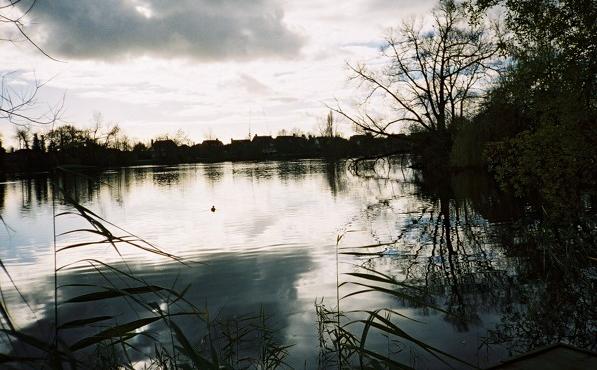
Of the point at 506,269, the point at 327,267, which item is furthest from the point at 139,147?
the point at 506,269

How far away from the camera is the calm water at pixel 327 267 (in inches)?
274

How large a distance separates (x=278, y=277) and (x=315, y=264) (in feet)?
5.13

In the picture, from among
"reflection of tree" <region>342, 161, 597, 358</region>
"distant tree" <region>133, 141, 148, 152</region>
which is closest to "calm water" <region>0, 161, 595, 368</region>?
"reflection of tree" <region>342, 161, 597, 358</region>

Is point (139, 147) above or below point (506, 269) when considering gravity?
above

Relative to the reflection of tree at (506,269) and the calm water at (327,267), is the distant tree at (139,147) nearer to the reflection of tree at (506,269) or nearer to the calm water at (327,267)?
the calm water at (327,267)

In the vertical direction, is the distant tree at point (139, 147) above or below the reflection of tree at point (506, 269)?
above

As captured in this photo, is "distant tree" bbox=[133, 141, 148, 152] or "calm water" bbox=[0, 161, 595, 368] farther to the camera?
"distant tree" bbox=[133, 141, 148, 152]

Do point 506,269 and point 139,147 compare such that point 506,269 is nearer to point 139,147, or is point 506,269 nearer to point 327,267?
point 327,267

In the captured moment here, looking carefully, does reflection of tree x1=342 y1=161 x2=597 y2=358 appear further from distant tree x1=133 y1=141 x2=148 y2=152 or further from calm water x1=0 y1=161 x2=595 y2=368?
distant tree x1=133 y1=141 x2=148 y2=152

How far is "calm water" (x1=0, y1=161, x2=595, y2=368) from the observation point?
22.8ft

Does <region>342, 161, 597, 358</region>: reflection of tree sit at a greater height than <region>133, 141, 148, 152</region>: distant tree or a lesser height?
lesser

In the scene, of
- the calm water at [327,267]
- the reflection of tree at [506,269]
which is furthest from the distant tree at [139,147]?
the reflection of tree at [506,269]

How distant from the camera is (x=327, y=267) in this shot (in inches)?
462

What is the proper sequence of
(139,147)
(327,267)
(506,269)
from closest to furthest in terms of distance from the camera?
(506,269) → (327,267) → (139,147)
